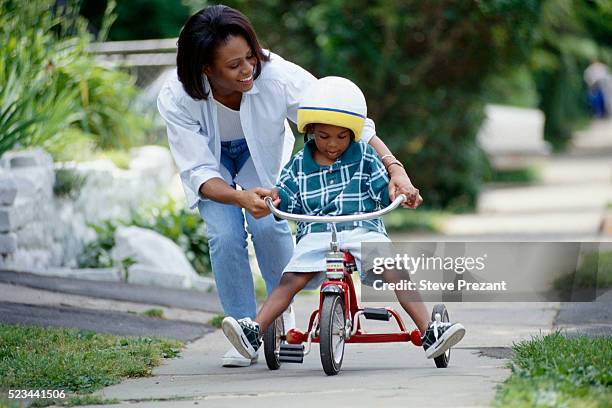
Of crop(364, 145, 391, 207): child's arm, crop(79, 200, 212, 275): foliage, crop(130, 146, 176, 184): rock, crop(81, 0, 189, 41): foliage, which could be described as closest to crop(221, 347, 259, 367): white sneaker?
crop(364, 145, 391, 207): child's arm

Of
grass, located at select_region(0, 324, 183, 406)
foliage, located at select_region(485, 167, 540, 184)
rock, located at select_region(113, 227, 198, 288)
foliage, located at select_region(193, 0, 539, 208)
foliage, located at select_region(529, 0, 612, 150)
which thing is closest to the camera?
grass, located at select_region(0, 324, 183, 406)

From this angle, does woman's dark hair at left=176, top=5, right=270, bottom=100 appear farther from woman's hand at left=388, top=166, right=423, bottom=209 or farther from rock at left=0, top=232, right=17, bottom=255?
rock at left=0, top=232, right=17, bottom=255

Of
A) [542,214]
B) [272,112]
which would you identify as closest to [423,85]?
[542,214]

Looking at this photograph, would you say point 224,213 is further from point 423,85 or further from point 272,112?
point 423,85

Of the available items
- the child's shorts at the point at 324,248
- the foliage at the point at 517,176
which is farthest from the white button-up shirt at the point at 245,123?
the foliage at the point at 517,176

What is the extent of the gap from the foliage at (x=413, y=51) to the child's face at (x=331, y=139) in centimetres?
899

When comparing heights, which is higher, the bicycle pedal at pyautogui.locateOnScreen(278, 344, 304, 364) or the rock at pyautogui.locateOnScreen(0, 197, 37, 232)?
the rock at pyautogui.locateOnScreen(0, 197, 37, 232)

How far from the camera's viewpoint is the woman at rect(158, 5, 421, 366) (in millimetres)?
5680

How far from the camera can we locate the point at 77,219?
9922 mm

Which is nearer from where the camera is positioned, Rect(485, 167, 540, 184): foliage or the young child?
the young child

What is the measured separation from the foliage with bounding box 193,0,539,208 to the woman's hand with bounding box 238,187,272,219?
9023 millimetres

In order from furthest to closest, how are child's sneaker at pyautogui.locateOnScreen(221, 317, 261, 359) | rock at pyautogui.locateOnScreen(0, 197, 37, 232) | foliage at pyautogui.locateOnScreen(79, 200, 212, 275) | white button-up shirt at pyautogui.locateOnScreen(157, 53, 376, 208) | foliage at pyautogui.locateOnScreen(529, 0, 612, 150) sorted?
1. foliage at pyautogui.locateOnScreen(529, 0, 612, 150)
2. foliage at pyautogui.locateOnScreen(79, 200, 212, 275)
3. rock at pyautogui.locateOnScreen(0, 197, 37, 232)
4. white button-up shirt at pyautogui.locateOnScreen(157, 53, 376, 208)
5. child's sneaker at pyautogui.locateOnScreen(221, 317, 261, 359)

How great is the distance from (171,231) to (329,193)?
4707mm

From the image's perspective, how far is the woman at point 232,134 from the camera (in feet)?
18.6
